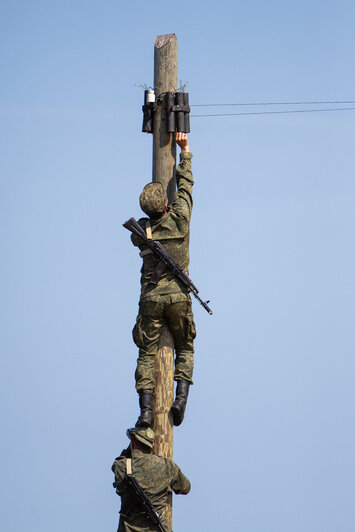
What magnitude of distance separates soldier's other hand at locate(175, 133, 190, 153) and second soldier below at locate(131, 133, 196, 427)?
0.30 metres

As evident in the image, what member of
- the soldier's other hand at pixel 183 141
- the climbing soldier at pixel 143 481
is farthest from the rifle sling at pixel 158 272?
the climbing soldier at pixel 143 481

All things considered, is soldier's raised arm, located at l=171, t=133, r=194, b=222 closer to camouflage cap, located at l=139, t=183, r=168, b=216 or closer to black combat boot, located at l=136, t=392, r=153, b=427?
camouflage cap, located at l=139, t=183, r=168, b=216

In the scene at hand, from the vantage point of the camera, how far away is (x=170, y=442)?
19.4 m

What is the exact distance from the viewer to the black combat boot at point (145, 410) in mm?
19141

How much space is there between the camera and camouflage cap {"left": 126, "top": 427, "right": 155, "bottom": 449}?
19062 mm

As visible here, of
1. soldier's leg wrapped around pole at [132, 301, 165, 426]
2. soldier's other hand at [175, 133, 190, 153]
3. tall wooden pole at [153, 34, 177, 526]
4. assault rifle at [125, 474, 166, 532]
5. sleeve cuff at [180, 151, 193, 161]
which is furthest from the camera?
soldier's other hand at [175, 133, 190, 153]

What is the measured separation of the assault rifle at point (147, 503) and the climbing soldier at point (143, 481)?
2 centimetres

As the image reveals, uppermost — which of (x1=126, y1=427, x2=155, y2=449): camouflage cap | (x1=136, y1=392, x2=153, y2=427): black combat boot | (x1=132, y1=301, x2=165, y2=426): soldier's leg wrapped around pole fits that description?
(x1=132, y1=301, x2=165, y2=426): soldier's leg wrapped around pole

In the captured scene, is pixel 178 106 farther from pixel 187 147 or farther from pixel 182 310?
pixel 182 310

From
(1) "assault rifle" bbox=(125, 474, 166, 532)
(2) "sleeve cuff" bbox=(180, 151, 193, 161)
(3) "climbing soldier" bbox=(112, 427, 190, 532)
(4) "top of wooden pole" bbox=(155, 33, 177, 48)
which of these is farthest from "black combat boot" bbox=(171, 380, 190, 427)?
(4) "top of wooden pole" bbox=(155, 33, 177, 48)

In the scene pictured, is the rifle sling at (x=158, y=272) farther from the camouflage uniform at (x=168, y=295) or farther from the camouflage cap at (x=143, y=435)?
the camouflage cap at (x=143, y=435)

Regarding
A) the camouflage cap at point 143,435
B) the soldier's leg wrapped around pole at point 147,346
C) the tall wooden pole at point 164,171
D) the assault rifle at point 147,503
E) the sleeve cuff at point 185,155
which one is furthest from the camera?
the sleeve cuff at point 185,155

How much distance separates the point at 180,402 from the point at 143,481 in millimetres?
1129

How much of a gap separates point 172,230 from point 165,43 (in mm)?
2483
